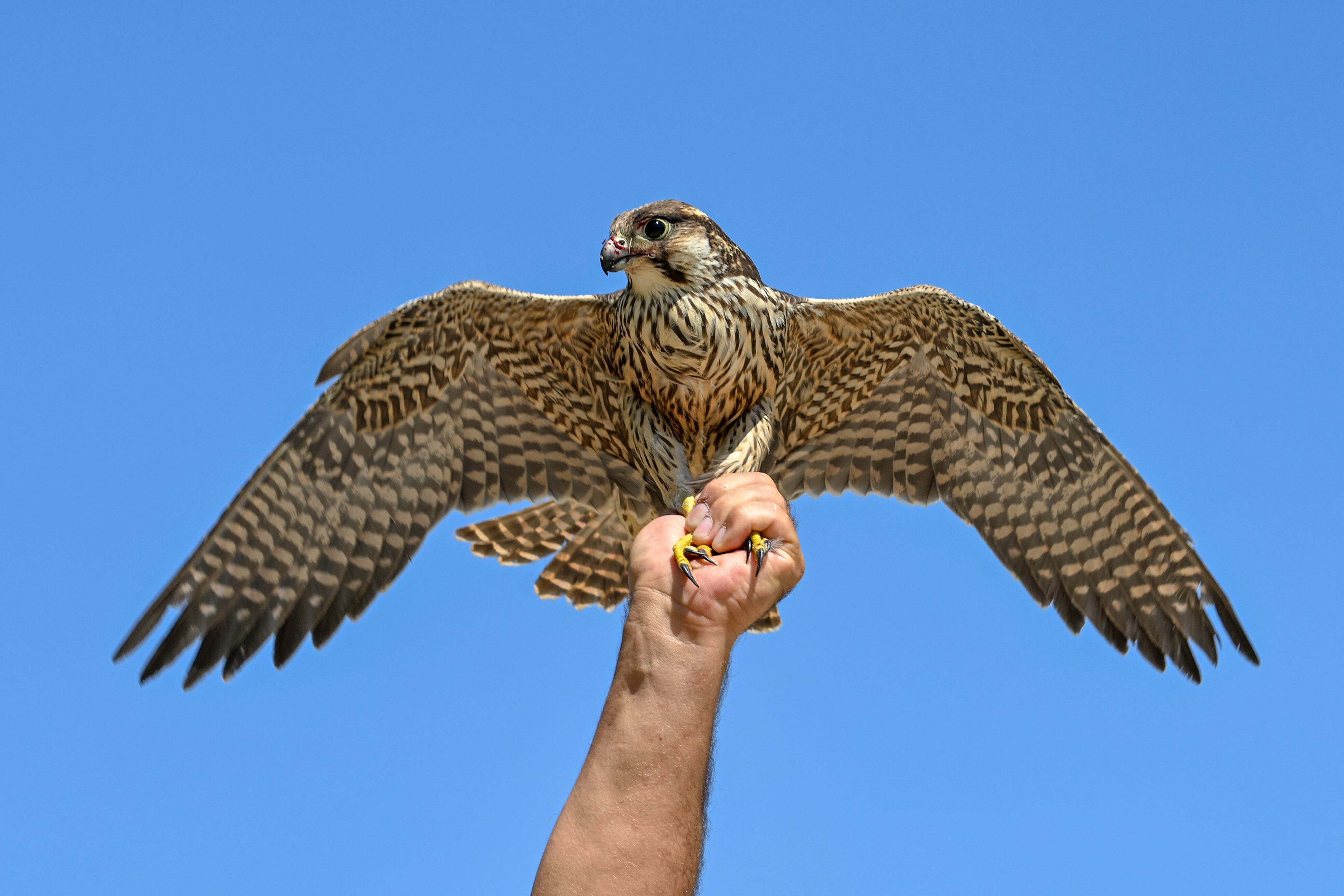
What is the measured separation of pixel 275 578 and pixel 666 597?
283 cm

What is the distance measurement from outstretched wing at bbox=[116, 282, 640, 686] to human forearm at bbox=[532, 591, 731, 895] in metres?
2.50

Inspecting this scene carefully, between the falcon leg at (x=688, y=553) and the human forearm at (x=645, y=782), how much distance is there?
0.20m

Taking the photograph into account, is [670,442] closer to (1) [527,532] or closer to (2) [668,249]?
(2) [668,249]

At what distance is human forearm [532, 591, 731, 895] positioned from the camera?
1.90 m

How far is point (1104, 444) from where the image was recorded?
16.2 ft

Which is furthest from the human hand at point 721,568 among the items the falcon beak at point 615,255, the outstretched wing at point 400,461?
the outstretched wing at point 400,461

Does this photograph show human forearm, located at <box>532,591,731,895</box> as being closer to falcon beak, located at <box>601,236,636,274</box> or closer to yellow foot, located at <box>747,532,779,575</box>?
yellow foot, located at <box>747,532,779,575</box>

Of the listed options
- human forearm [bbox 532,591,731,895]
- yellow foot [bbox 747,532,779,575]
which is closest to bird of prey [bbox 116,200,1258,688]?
yellow foot [bbox 747,532,779,575]

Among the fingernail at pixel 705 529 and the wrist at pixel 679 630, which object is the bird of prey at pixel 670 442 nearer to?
the fingernail at pixel 705 529

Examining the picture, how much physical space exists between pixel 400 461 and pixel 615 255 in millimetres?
1475

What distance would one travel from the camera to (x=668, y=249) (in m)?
4.25

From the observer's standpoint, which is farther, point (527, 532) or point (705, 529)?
point (527, 532)

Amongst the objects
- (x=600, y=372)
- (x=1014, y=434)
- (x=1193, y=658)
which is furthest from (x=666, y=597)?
(x=1193, y=658)

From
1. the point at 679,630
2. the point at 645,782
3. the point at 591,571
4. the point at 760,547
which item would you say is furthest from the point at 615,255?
the point at 645,782
